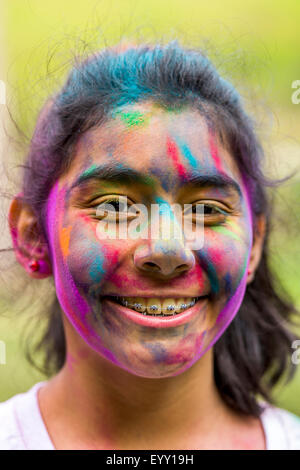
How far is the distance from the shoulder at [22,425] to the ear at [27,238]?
48cm

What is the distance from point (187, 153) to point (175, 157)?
42 mm

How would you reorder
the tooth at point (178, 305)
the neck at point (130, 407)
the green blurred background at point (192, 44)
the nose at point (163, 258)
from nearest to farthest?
the nose at point (163, 258) < the tooth at point (178, 305) < the neck at point (130, 407) < the green blurred background at point (192, 44)

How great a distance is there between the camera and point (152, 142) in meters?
1.43

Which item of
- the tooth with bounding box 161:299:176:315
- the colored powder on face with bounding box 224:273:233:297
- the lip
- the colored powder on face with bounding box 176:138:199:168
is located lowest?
the lip

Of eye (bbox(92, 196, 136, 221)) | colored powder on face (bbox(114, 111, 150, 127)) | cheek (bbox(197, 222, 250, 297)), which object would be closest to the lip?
cheek (bbox(197, 222, 250, 297))

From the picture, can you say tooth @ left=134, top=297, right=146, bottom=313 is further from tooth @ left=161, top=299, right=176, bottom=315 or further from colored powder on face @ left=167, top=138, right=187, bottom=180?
colored powder on face @ left=167, top=138, right=187, bottom=180

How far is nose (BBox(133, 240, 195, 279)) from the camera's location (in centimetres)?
136

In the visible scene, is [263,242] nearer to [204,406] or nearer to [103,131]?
[204,406]

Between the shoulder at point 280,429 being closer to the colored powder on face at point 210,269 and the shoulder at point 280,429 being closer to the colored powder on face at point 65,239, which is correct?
the colored powder on face at point 210,269

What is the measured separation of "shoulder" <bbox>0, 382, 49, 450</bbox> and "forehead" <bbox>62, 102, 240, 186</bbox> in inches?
34.5

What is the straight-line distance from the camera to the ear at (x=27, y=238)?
1717mm

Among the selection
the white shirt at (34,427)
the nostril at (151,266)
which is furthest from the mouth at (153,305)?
the white shirt at (34,427)

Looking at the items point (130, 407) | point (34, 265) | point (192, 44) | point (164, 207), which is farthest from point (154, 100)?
point (130, 407)

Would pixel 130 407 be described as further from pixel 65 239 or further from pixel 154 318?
pixel 65 239
